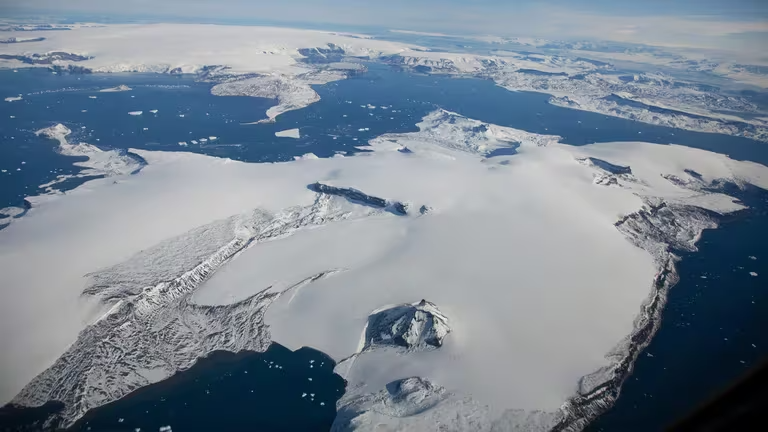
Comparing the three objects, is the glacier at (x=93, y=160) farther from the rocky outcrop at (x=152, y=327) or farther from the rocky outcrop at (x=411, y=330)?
the rocky outcrop at (x=411, y=330)

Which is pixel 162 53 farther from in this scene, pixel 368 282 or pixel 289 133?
pixel 368 282

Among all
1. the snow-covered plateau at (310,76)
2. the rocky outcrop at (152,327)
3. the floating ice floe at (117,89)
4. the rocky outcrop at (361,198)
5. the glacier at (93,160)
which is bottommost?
the rocky outcrop at (152,327)

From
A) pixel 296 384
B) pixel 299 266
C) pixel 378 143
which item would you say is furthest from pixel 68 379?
pixel 378 143

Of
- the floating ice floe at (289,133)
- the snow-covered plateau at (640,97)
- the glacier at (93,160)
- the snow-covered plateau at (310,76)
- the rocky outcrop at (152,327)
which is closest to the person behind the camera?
the rocky outcrop at (152,327)

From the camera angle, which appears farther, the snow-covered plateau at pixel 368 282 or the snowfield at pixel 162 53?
the snowfield at pixel 162 53

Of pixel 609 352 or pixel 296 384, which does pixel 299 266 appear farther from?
pixel 609 352

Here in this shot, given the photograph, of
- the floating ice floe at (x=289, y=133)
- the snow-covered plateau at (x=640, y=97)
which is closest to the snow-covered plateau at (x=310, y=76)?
the snow-covered plateau at (x=640, y=97)
